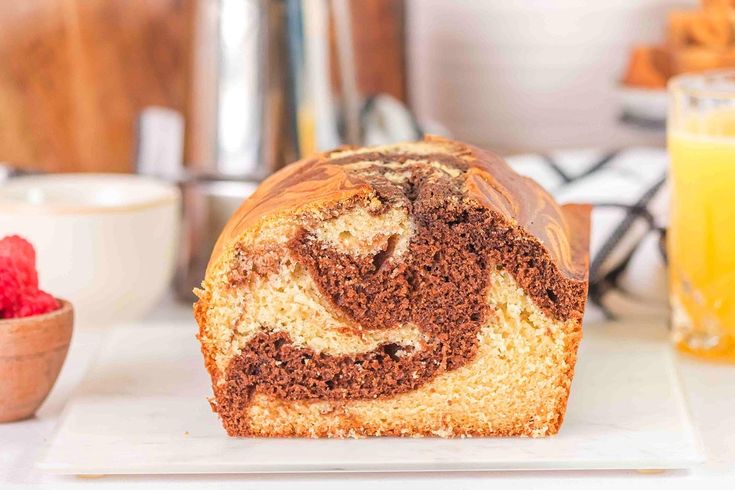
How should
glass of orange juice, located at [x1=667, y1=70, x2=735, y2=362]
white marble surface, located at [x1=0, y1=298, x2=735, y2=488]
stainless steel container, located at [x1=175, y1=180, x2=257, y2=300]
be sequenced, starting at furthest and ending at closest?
stainless steel container, located at [x1=175, y1=180, x2=257, y2=300]
glass of orange juice, located at [x1=667, y1=70, x2=735, y2=362]
white marble surface, located at [x1=0, y1=298, x2=735, y2=488]

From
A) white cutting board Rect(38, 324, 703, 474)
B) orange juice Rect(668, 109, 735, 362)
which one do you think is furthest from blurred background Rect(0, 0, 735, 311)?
white cutting board Rect(38, 324, 703, 474)

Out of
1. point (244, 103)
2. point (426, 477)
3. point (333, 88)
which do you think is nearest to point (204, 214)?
point (244, 103)

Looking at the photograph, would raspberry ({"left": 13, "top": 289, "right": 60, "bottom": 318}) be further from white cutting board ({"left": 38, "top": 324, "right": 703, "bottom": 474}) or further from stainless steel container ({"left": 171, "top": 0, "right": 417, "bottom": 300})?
stainless steel container ({"left": 171, "top": 0, "right": 417, "bottom": 300})

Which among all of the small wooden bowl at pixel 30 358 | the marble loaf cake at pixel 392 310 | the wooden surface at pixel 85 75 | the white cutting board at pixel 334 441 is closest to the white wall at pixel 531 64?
the wooden surface at pixel 85 75

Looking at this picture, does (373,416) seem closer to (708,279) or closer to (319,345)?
(319,345)

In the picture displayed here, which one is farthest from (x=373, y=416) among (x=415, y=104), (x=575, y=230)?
(x=415, y=104)

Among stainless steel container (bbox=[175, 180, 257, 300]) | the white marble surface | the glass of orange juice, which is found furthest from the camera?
stainless steel container (bbox=[175, 180, 257, 300])

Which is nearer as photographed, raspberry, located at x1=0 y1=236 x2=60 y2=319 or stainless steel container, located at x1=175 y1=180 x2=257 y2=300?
raspberry, located at x1=0 y1=236 x2=60 y2=319

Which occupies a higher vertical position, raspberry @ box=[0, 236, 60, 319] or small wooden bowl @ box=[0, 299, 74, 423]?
raspberry @ box=[0, 236, 60, 319]
